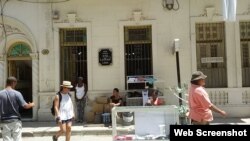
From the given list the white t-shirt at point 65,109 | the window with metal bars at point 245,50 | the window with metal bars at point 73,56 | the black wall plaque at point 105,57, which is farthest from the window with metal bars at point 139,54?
the white t-shirt at point 65,109

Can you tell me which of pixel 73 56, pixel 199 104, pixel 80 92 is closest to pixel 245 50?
pixel 80 92

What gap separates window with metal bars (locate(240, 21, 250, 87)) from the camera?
51.9 ft

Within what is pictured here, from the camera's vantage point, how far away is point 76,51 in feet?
52.9

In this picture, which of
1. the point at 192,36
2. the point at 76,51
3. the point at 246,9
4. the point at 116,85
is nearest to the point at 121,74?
the point at 116,85

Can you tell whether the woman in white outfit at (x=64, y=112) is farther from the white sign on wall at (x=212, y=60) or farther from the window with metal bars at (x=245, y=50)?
the window with metal bars at (x=245, y=50)

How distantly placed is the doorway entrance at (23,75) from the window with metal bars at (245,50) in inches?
321

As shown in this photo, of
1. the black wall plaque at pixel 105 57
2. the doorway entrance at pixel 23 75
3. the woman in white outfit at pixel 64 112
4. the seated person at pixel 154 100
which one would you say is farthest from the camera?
the doorway entrance at pixel 23 75

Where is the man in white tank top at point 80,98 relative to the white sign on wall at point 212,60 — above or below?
below

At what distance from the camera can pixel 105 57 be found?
15.8m

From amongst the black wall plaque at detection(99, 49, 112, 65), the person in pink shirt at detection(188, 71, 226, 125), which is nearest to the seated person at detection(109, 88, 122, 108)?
the black wall plaque at detection(99, 49, 112, 65)

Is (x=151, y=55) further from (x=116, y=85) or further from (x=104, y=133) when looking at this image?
(x=104, y=133)

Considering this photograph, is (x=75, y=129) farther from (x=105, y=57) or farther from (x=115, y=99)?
(x=105, y=57)

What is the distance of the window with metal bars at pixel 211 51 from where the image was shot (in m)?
15.8

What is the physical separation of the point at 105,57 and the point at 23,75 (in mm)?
3729
